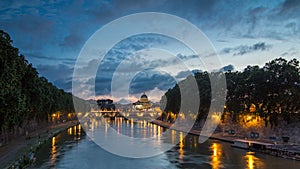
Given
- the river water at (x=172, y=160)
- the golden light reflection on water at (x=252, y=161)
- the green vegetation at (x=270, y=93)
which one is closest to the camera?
the golden light reflection on water at (x=252, y=161)

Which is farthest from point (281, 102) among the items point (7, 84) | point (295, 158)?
point (7, 84)

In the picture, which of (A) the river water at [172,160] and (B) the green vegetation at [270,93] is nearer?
(A) the river water at [172,160]

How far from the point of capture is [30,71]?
1978 inches

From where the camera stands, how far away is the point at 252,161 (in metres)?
36.2

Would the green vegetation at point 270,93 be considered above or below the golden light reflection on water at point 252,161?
above

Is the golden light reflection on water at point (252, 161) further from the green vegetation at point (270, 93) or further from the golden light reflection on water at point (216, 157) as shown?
the green vegetation at point (270, 93)

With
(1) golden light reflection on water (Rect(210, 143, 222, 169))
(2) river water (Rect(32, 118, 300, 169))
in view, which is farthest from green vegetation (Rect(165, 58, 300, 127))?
(1) golden light reflection on water (Rect(210, 143, 222, 169))

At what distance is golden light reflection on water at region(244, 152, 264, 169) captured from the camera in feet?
109

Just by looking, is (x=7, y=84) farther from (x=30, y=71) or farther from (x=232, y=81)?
(x=232, y=81)

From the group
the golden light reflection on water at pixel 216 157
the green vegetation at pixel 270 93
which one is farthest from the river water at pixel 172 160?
the green vegetation at pixel 270 93

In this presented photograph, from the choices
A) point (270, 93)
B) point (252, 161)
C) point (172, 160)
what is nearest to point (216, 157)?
point (252, 161)

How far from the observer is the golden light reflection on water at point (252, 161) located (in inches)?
1306

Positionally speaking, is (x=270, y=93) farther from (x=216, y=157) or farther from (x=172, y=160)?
(x=172, y=160)

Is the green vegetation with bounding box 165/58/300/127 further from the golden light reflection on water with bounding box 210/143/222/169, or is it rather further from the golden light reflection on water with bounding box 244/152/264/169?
the golden light reflection on water with bounding box 244/152/264/169
